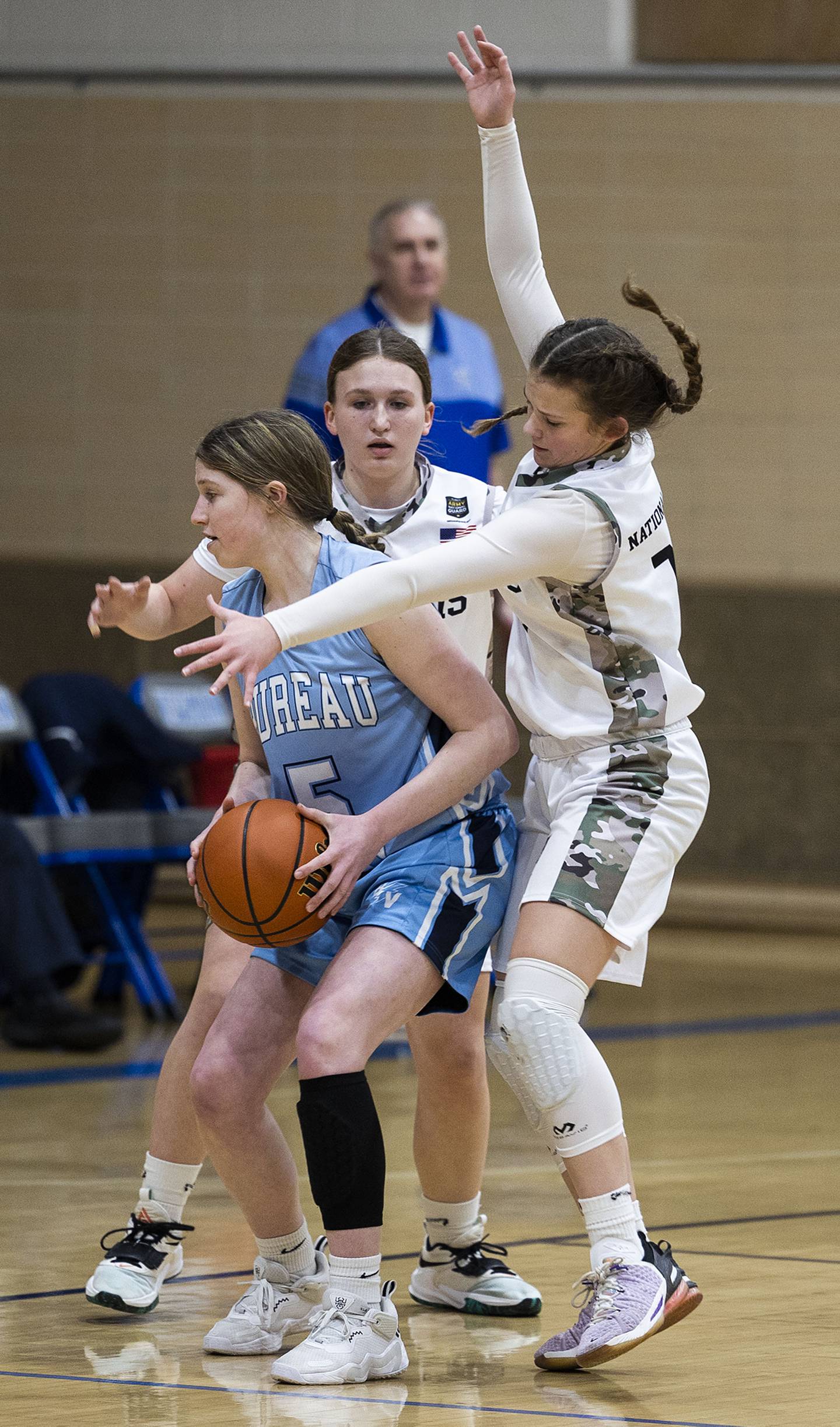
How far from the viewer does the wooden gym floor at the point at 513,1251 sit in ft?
9.58

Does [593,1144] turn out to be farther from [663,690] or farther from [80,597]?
[80,597]

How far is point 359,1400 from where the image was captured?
2.94m

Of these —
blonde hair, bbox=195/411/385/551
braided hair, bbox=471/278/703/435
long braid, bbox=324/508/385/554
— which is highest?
braided hair, bbox=471/278/703/435

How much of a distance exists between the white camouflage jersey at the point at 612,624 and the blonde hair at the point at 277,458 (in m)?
0.31

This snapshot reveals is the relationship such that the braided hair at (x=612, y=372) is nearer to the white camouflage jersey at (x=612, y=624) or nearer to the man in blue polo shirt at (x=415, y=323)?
the white camouflage jersey at (x=612, y=624)

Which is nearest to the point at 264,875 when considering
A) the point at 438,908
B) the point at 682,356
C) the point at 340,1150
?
the point at 438,908

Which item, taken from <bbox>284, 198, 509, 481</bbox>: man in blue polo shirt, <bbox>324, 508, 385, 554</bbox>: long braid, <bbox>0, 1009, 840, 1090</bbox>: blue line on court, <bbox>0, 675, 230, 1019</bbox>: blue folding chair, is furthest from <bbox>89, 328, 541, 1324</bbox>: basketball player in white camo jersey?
<bbox>0, 675, 230, 1019</bbox>: blue folding chair

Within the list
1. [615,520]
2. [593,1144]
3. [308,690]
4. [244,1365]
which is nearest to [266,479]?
[308,690]

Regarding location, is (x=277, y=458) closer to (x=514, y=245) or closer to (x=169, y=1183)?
(x=514, y=245)

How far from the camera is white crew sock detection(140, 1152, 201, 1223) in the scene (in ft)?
11.7

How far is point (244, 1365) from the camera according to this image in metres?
3.16

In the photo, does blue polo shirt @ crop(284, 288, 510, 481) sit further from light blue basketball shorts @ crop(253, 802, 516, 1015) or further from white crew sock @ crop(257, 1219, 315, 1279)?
white crew sock @ crop(257, 1219, 315, 1279)

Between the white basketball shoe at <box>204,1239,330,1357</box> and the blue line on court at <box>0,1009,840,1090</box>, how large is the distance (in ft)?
8.55

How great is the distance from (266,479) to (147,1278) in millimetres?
1318
